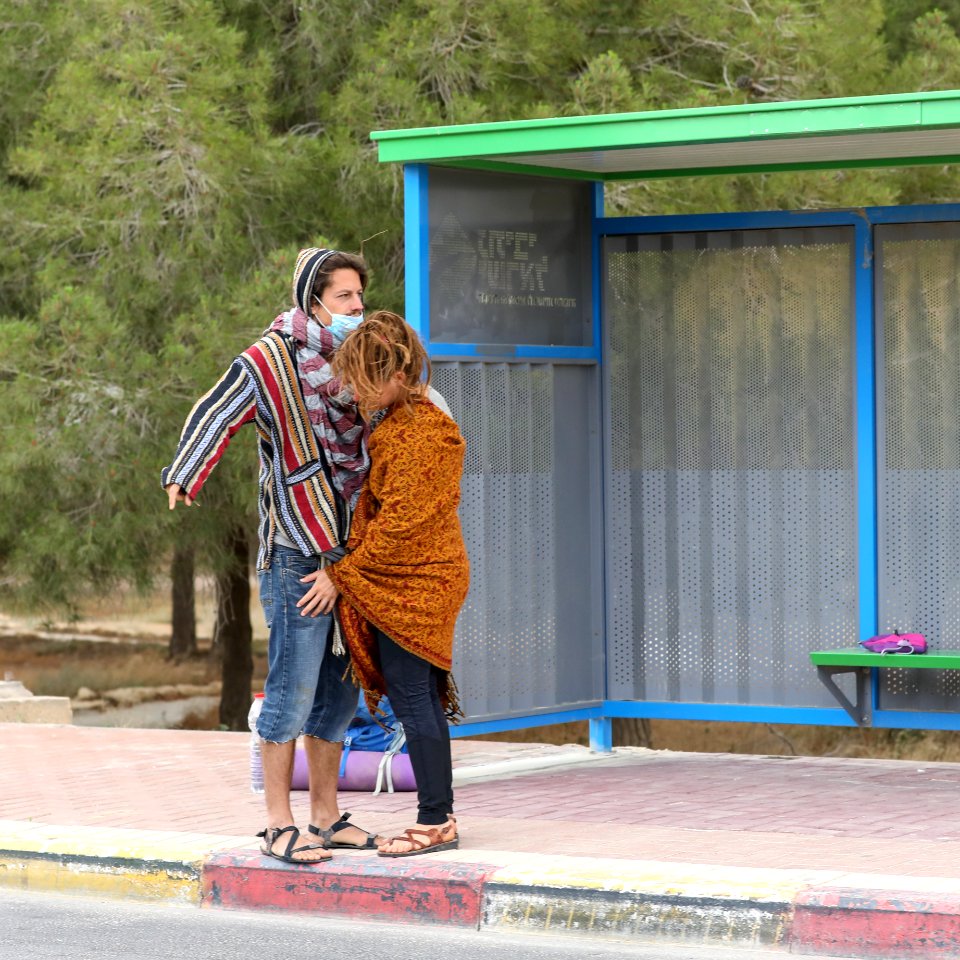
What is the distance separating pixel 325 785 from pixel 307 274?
5.72ft

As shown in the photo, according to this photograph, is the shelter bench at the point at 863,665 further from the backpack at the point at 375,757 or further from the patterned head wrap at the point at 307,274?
the patterned head wrap at the point at 307,274

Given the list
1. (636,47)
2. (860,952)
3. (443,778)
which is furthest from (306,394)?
(636,47)

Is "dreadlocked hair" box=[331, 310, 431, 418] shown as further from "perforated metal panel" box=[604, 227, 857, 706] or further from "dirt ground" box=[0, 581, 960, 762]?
"dirt ground" box=[0, 581, 960, 762]

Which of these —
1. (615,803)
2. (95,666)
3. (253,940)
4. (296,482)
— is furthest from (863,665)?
(95,666)

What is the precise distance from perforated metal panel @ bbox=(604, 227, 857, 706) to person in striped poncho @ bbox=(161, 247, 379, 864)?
289 cm

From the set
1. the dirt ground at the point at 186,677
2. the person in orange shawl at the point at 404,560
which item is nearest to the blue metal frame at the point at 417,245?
the person in orange shawl at the point at 404,560

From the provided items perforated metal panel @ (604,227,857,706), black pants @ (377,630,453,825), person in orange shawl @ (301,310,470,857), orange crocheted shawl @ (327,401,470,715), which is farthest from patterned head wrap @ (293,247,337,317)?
perforated metal panel @ (604,227,857,706)

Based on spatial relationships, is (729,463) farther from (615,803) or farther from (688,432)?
(615,803)

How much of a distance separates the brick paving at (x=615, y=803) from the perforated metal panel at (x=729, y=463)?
1.69 feet

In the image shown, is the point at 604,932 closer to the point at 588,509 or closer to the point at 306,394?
the point at 306,394

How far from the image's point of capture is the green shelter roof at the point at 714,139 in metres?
7.29

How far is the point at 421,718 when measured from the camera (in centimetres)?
630

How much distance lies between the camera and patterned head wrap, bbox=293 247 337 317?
21.0 feet

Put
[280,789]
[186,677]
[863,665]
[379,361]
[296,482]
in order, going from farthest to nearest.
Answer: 1. [186,677]
2. [863,665]
3. [280,789]
4. [296,482]
5. [379,361]
